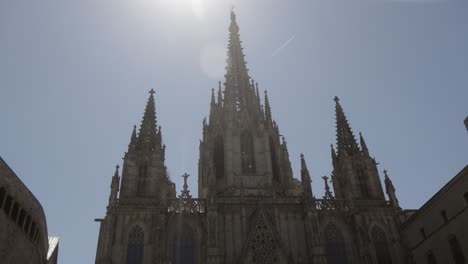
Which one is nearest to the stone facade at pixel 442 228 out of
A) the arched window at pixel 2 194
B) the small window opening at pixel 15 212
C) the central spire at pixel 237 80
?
the central spire at pixel 237 80

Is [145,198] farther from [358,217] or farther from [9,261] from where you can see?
[358,217]

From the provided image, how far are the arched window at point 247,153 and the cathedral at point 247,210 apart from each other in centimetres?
10

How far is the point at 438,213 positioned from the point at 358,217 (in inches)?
236

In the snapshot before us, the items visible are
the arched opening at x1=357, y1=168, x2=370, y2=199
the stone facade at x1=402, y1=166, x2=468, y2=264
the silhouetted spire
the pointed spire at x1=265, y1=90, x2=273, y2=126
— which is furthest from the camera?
the pointed spire at x1=265, y1=90, x2=273, y2=126

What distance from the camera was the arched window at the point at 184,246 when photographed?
32688 mm

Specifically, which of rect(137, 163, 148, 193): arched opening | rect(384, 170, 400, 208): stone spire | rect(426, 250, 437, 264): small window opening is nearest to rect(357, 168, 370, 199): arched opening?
rect(384, 170, 400, 208): stone spire

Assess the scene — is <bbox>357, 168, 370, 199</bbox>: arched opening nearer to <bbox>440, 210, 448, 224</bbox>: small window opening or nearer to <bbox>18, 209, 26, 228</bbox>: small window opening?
<bbox>440, 210, 448, 224</bbox>: small window opening

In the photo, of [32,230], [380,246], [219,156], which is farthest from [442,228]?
[32,230]

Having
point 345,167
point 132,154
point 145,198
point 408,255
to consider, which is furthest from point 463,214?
point 132,154

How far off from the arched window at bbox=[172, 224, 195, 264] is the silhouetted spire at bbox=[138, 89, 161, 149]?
31.1 feet

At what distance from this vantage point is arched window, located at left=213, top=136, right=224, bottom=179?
135ft

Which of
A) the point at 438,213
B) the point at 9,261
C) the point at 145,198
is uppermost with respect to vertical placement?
the point at 145,198

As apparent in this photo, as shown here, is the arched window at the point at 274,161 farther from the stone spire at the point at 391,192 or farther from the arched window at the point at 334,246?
the stone spire at the point at 391,192

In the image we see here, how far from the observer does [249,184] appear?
38.9m
